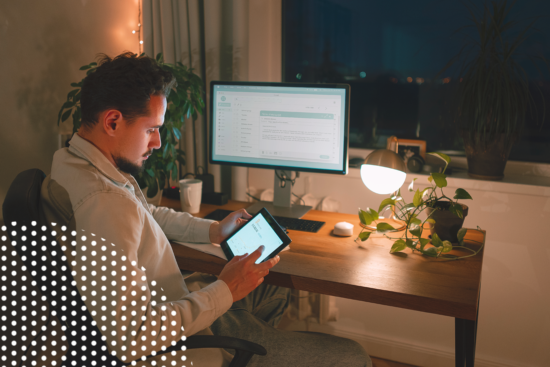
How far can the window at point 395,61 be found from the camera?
1844 millimetres

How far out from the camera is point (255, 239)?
128cm

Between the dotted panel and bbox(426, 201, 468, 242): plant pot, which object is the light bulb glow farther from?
the dotted panel

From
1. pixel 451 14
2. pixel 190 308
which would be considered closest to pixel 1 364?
pixel 190 308

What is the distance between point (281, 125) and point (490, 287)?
116 cm

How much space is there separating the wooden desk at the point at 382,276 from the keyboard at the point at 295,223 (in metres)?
0.09

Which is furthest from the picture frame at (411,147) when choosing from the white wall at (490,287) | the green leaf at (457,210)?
the green leaf at (457,210)

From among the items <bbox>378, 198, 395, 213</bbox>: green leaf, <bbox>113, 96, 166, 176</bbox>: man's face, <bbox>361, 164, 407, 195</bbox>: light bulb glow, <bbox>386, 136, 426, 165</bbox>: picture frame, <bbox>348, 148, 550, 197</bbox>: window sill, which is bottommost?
<bbox>378, 198, 395, 213</bbox>: green leaf

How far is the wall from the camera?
5.39ft

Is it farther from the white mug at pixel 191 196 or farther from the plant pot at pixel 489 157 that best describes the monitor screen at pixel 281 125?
the plant pot at pixel 489 157

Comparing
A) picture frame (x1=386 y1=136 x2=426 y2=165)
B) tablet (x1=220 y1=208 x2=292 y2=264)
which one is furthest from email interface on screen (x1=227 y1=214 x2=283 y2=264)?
picture frame (x1=386 y1=136 x2=426 y2=165)

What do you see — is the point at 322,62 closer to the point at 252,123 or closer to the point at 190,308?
the point at 252,123

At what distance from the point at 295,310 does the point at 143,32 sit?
162 centimetres

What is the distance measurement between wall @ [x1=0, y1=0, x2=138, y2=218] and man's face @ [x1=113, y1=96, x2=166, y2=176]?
908mm

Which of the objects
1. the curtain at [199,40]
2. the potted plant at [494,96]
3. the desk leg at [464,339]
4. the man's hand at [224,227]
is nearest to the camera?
the desk leg at [464,339]
